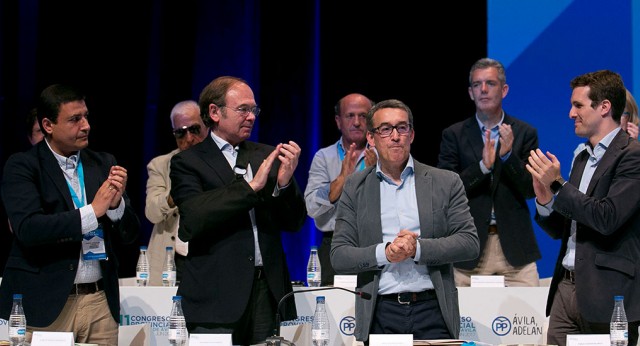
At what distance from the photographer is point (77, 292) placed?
12.9 ft

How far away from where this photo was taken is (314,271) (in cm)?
520

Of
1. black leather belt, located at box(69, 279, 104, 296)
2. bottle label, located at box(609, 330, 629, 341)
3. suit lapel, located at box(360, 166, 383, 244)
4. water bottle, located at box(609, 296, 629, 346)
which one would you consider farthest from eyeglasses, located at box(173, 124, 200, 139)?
bottle label, located at box(609, 330, 629, 341)

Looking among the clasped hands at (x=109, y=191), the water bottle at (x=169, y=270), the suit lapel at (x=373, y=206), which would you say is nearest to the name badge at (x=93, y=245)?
the clasped hands at (x=109, y=191)

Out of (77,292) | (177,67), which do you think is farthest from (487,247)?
(177,67)

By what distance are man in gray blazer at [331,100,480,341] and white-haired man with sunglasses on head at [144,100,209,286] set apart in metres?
1.85

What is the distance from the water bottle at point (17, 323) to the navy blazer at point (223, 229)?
616 mm

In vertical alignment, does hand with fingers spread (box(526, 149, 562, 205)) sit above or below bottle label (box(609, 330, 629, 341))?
above

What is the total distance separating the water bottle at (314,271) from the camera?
5.16m

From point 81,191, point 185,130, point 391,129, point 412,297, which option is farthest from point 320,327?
point 185,130

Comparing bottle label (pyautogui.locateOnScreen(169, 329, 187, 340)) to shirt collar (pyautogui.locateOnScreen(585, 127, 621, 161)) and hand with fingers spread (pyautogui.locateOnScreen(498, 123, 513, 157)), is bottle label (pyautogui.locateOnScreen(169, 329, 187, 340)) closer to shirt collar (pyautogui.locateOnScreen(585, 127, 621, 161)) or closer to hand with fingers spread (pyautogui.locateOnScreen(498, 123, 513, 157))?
shirt collar (pyautogui.locateOnScreen(585, 127, 621, 161))

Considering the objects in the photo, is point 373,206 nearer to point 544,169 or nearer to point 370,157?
point 544,169

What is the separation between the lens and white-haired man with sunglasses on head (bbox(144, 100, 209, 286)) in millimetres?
5426

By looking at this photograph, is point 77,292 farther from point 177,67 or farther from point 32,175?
point 177,67

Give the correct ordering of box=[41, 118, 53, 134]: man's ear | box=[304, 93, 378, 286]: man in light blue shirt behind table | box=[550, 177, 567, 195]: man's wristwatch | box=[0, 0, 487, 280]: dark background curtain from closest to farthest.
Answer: box=[550, 177, 567, 195]: man's wristwatch, box=[41, 118, 53, 134]: man's ear, box=[304, 93, 378, 286]: man in light blue shirt behind table, box=[0, 0, 487, 280]: dark background curtain
